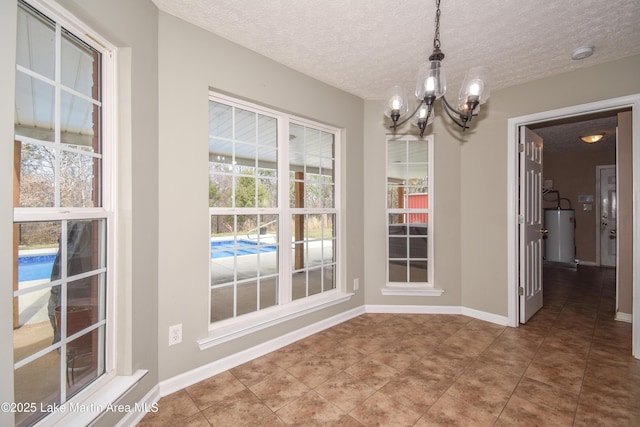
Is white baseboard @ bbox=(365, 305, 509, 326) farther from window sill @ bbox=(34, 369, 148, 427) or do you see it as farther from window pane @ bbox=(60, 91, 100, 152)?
window pane @ bbox=(60, 91, 100, 152)

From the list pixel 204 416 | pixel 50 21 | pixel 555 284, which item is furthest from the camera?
pixel 555 284

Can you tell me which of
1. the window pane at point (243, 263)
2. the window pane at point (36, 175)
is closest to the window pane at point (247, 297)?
the window pane at point (243, 263)

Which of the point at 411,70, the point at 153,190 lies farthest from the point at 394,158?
the point at 153,190

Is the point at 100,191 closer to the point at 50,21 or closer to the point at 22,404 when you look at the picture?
the point at 50,21

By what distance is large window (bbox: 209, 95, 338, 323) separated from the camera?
223 centimetres

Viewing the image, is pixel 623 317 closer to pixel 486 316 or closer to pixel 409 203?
pixel 486 316

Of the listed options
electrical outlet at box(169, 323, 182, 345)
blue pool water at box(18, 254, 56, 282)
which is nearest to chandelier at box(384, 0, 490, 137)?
blue pool water at box(18, 254, 56, 282)

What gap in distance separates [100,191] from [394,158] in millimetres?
2946

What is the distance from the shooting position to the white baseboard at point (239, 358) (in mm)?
1885

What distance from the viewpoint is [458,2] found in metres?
1.73

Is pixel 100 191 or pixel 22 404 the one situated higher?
pixel 100 191

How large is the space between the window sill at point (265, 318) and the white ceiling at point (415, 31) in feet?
7.47

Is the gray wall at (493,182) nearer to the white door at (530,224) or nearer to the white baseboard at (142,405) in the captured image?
the white door at (530,224)

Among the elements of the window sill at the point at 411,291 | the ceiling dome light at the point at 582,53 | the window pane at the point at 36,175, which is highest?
the ceiling dome light at the point at 582,53
